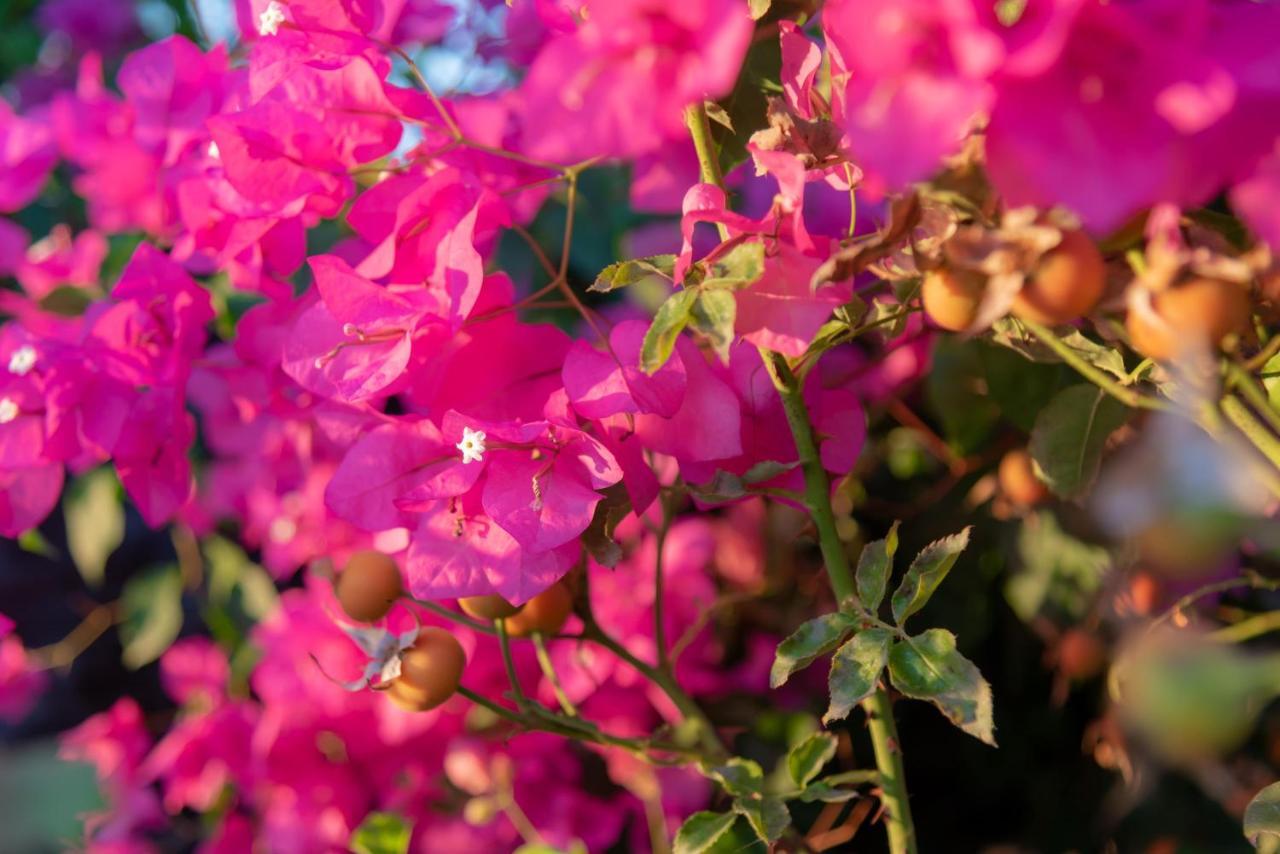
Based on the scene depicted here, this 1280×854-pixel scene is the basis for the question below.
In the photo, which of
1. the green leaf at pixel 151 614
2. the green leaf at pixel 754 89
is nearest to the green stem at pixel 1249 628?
the green leaf at pixel 754 89

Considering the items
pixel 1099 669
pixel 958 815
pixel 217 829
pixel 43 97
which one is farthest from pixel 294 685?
pixel 43 97

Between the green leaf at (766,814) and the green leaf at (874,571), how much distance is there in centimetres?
12

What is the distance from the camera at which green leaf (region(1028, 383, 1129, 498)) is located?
2.35ft

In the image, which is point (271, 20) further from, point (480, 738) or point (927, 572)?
point (480, 738)

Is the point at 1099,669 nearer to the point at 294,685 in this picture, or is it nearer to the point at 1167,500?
the point at 1167,500

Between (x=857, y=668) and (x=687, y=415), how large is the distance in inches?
6.0

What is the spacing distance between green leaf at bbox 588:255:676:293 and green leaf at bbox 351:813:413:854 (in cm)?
46

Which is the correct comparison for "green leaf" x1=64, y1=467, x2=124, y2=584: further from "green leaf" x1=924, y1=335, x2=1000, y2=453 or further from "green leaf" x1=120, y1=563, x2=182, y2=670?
"green leaf" x1=924, y1=335, x2=1000, y2=453

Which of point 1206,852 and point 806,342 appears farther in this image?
point 1206,852

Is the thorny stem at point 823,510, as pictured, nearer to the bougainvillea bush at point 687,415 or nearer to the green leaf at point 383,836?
the bougainvillea bush at point 687,415

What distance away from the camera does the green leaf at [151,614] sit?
1.49 m

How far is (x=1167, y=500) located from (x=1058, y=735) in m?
0.30

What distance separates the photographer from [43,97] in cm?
192

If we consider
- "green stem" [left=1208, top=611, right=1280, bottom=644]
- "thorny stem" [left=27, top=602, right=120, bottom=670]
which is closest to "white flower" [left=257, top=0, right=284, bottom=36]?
"green stem" [left=1208, top=611, right=1280, bottom=644]
